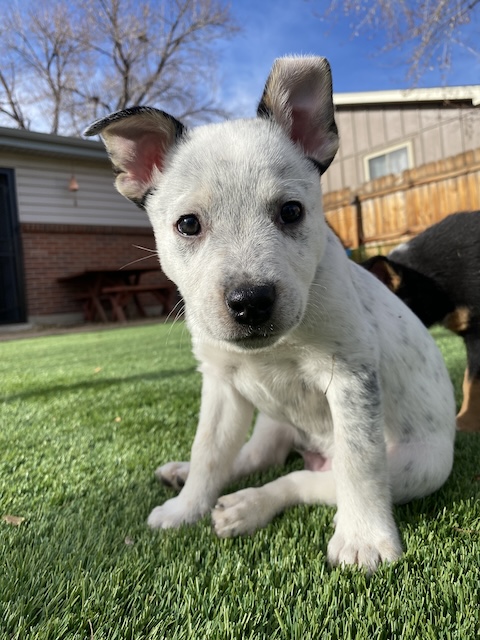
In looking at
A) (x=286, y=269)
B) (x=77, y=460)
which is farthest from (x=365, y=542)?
(x=77, y=460)

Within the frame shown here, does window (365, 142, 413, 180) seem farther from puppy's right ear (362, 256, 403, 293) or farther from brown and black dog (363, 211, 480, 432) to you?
puppy's right ear (362, 256, 403, 293)

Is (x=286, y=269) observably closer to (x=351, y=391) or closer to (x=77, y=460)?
(x=351, y=391)

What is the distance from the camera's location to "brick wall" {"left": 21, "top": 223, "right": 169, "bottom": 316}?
15008mm

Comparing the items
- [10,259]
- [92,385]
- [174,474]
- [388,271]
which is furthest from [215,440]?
[10,259]

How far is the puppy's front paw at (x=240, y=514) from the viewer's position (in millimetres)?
2037

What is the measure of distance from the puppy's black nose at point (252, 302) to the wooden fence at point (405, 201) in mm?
11369

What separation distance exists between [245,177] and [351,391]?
92 cm

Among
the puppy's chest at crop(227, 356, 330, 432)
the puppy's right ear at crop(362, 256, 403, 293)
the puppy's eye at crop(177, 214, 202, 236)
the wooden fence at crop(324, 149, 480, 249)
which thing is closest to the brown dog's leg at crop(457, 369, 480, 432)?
the puppy's right ear at crop(362, 256, 403, 293)

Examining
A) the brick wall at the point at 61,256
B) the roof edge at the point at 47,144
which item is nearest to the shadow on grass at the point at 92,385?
the brick wall at the point at 61,256

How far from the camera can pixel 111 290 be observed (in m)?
14.2

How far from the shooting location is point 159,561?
1.81 m

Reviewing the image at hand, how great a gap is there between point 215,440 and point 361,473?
81 centimetres

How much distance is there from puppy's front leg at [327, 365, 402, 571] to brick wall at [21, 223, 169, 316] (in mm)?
13456

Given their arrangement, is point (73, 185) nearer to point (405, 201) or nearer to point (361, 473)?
point (405, 201)
